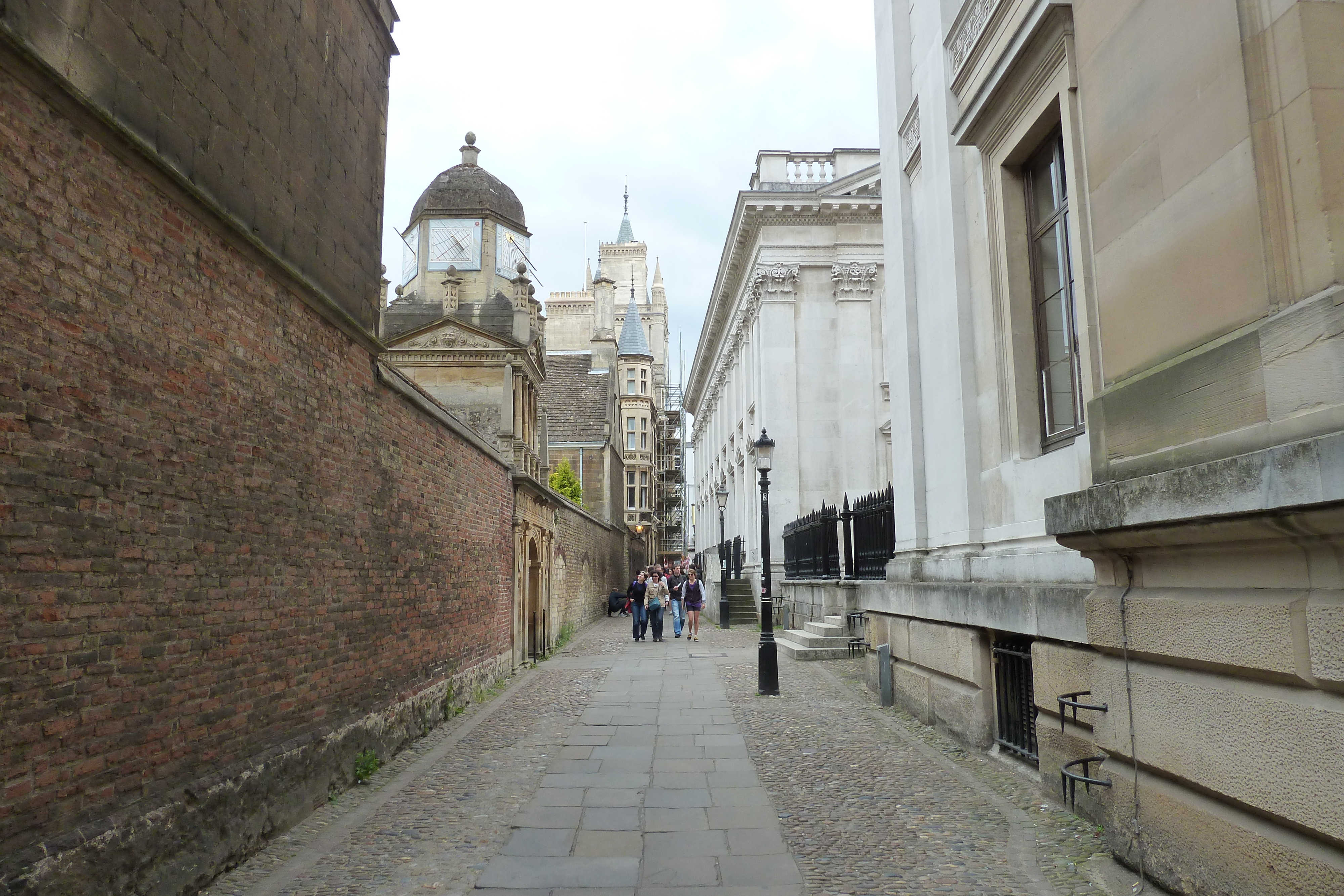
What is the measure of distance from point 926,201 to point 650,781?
6.63 m

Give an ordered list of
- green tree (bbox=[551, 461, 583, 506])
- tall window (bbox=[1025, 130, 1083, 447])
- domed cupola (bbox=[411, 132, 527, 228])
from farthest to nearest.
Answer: green tree (bbox=[551, 461, 583, 506]), domed cupola (bbox=[411, 132, 527, 228]), tall window (bbox=[1025, 130, 1083, 447])

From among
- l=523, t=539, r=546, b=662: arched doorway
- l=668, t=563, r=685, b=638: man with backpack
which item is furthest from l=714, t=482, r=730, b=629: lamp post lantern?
l=523, t=539, r=546, b=662: arched doorway

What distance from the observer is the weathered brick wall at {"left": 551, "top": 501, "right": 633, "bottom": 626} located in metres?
21.4

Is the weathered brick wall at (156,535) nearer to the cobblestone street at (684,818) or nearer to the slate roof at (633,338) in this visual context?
the cobblestone street at (684,818)

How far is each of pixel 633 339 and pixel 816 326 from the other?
3692 centimetres

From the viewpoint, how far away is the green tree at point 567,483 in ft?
124

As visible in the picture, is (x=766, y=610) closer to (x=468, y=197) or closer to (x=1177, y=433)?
(x=1177, y=433)

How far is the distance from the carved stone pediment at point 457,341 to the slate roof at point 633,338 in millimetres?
45495

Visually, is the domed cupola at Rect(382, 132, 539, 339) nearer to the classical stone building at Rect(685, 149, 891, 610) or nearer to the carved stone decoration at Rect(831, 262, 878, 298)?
the classical stone building at Rect(685, 149, 891, 610)

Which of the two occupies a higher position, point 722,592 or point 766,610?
point 766,610

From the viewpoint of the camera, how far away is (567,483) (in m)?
38.2

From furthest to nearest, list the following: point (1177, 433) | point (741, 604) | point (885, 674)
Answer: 1. point (741, 604)
2. point (885, 674)
3. point (1177, 433)

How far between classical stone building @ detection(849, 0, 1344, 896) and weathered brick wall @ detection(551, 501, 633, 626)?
539 inches

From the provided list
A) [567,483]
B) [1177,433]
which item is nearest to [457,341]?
[1177,433]
